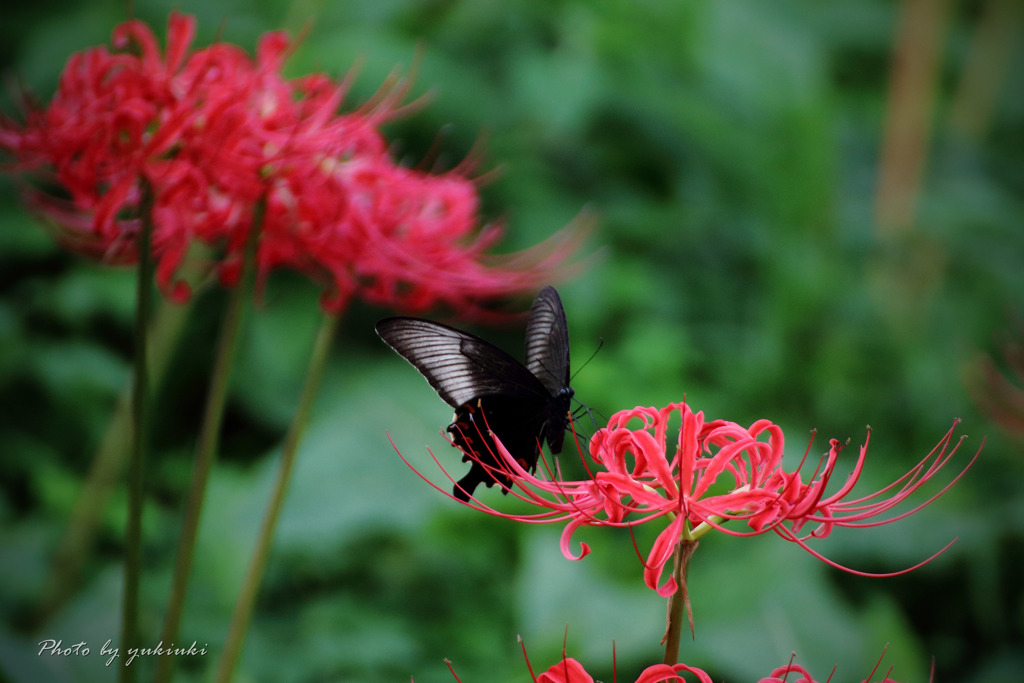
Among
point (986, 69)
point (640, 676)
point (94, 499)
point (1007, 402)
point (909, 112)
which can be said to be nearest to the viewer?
point (640, 676)

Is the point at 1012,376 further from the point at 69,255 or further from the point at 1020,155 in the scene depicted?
the point at 69,255

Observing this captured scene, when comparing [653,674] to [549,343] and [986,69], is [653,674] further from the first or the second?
[986,69]

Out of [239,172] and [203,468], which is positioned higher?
[239,172]

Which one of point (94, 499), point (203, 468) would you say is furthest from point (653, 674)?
point (94, 499)

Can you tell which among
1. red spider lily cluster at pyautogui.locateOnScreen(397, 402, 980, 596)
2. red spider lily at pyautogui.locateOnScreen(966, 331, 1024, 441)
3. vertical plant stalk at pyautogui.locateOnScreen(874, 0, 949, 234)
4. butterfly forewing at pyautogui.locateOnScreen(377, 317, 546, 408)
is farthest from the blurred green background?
red spider lily cluster at pyautogui.locateOnScreen(397, 402, 980, 596)

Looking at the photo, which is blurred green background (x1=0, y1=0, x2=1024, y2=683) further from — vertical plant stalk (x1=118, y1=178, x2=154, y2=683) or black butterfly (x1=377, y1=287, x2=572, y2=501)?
black butterfly (x1=377, y1=287, x2=572, y2=501)

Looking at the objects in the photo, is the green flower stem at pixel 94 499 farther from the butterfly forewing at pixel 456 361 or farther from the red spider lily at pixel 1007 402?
the red spider lily at pixel 1007 402

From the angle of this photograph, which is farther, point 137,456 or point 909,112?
point 909,112
